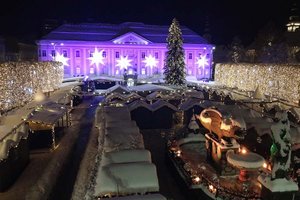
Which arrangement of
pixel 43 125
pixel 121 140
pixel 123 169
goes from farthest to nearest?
pixel 43 125 < pixel 121 140 < pixel 123 169

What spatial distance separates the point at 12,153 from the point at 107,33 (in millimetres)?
58570

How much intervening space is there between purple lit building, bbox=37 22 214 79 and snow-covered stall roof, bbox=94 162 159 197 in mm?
52131

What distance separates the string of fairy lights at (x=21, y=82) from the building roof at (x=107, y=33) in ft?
98.5

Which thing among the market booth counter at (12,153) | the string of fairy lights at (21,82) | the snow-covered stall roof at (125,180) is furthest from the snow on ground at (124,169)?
the string of fairy lights at (21,82)

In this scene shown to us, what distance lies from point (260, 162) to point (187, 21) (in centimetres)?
8380

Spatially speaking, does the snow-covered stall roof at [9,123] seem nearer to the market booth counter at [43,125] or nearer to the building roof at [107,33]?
the market booth counter at [43,125]

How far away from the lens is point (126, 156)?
10.2 metres

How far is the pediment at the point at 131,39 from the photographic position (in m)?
65.6

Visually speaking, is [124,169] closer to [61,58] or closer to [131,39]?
[61,58]

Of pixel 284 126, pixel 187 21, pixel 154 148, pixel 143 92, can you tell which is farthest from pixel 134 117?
pixel 187 21

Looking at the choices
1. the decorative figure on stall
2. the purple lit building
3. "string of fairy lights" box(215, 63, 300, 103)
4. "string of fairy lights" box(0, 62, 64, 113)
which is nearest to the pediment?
the purple lit building

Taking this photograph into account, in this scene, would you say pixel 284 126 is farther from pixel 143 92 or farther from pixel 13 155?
pixel 143 92

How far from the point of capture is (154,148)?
19109 mm

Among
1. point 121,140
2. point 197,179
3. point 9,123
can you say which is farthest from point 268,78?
point 9,123
